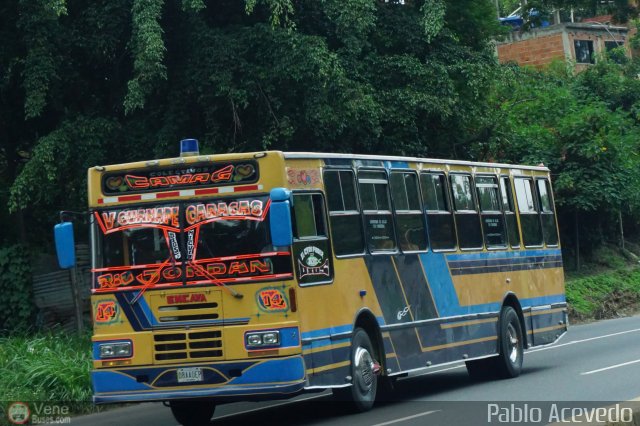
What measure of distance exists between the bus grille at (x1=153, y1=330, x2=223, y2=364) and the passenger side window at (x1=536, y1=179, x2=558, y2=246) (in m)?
9.20

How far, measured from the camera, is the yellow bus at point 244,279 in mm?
11867

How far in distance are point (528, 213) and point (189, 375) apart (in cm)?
888

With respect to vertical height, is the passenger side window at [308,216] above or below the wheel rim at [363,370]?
above

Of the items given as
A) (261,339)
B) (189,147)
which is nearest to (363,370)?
(261,339)

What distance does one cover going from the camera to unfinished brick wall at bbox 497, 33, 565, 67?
51.7m

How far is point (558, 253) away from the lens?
20125mm

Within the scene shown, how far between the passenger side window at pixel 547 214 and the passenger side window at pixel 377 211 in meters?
5.88

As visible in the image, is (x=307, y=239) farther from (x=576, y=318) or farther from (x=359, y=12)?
(x=576, y=318)

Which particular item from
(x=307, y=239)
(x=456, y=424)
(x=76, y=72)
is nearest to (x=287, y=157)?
(x=307, y=239)

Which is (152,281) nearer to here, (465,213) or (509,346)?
(465,213)

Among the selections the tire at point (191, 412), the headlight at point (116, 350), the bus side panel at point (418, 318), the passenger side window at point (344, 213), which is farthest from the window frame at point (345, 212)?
the headlight at point (116, 350)

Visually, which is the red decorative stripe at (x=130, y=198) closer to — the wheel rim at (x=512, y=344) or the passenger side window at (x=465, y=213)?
the passenger side window at (x=465, y=213)

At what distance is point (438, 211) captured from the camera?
1593cm

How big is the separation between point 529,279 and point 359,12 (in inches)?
231
